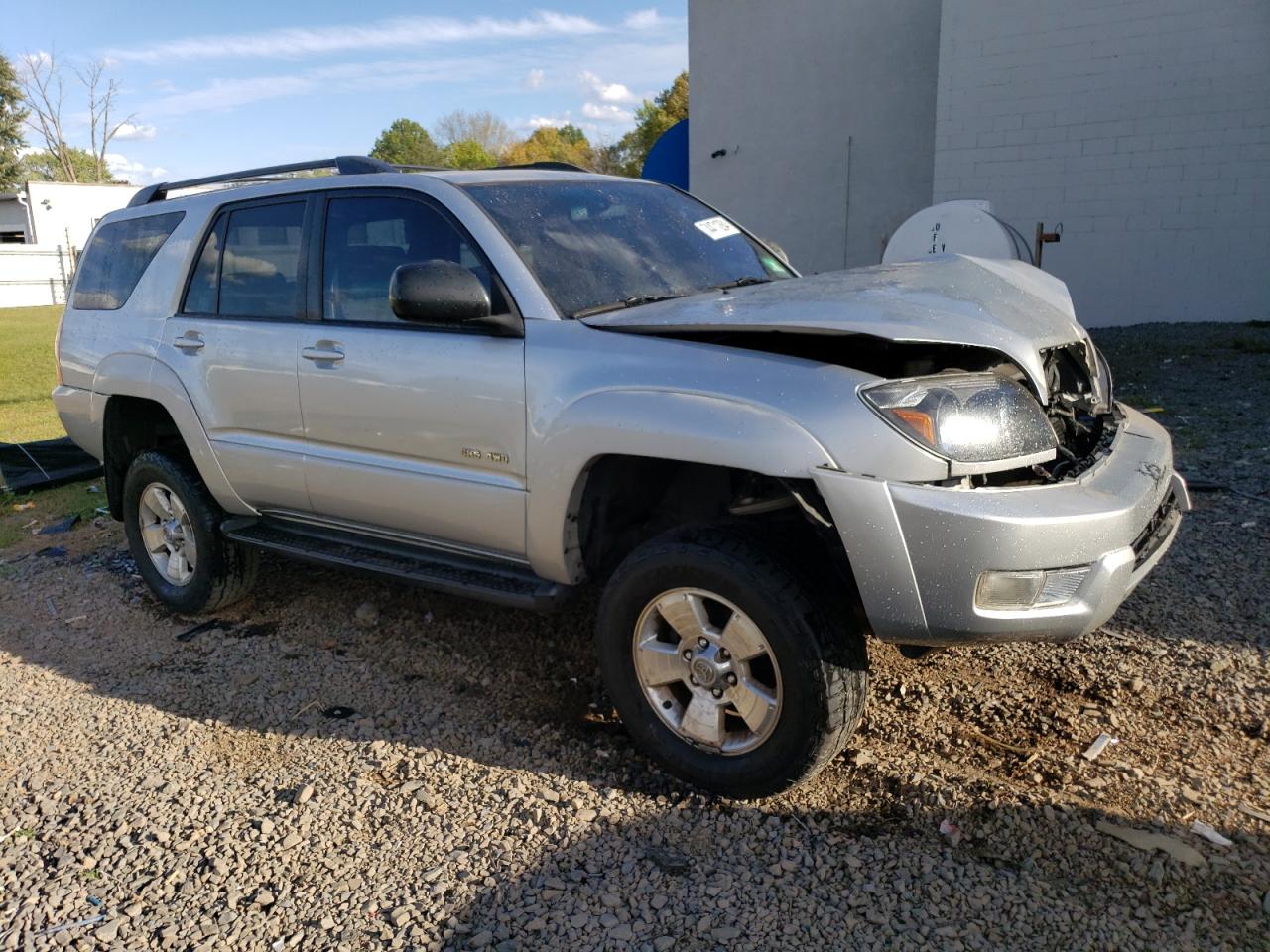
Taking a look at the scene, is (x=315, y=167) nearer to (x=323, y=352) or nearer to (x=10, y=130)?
(x=323, y=352)

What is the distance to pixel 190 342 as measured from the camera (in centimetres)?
446

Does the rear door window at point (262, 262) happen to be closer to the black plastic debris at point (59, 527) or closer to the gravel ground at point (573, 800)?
the gravel ground at point (573, 800)

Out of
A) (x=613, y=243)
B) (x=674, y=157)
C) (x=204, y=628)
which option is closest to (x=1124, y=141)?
(x=674, y=157)

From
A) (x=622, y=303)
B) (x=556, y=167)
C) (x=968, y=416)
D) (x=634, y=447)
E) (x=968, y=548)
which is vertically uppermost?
(x=556, y=167)

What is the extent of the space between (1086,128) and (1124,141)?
472 mm

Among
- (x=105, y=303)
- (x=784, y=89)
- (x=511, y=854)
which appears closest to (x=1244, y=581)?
(x=511, y=854)

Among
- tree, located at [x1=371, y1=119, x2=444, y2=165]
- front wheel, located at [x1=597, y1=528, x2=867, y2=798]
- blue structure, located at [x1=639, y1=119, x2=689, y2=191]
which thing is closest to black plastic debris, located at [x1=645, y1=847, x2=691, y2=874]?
front wheel, located at [x1=597, y1=528, x2=867, y2=798]

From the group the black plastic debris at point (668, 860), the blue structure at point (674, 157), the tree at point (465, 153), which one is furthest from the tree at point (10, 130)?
the black plastic debris at point (668, 860)

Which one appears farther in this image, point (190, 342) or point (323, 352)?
point (190, 342)

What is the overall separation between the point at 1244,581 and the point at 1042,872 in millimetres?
2440

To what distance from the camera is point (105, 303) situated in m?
5.01

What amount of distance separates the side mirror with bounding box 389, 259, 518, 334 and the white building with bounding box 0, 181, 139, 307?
42620 millimetres

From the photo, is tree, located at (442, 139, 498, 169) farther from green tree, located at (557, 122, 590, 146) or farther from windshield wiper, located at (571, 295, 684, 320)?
windshield wiper, located at (571, 295, 684, 320)

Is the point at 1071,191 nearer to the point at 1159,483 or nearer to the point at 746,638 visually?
the point at 1159,483
